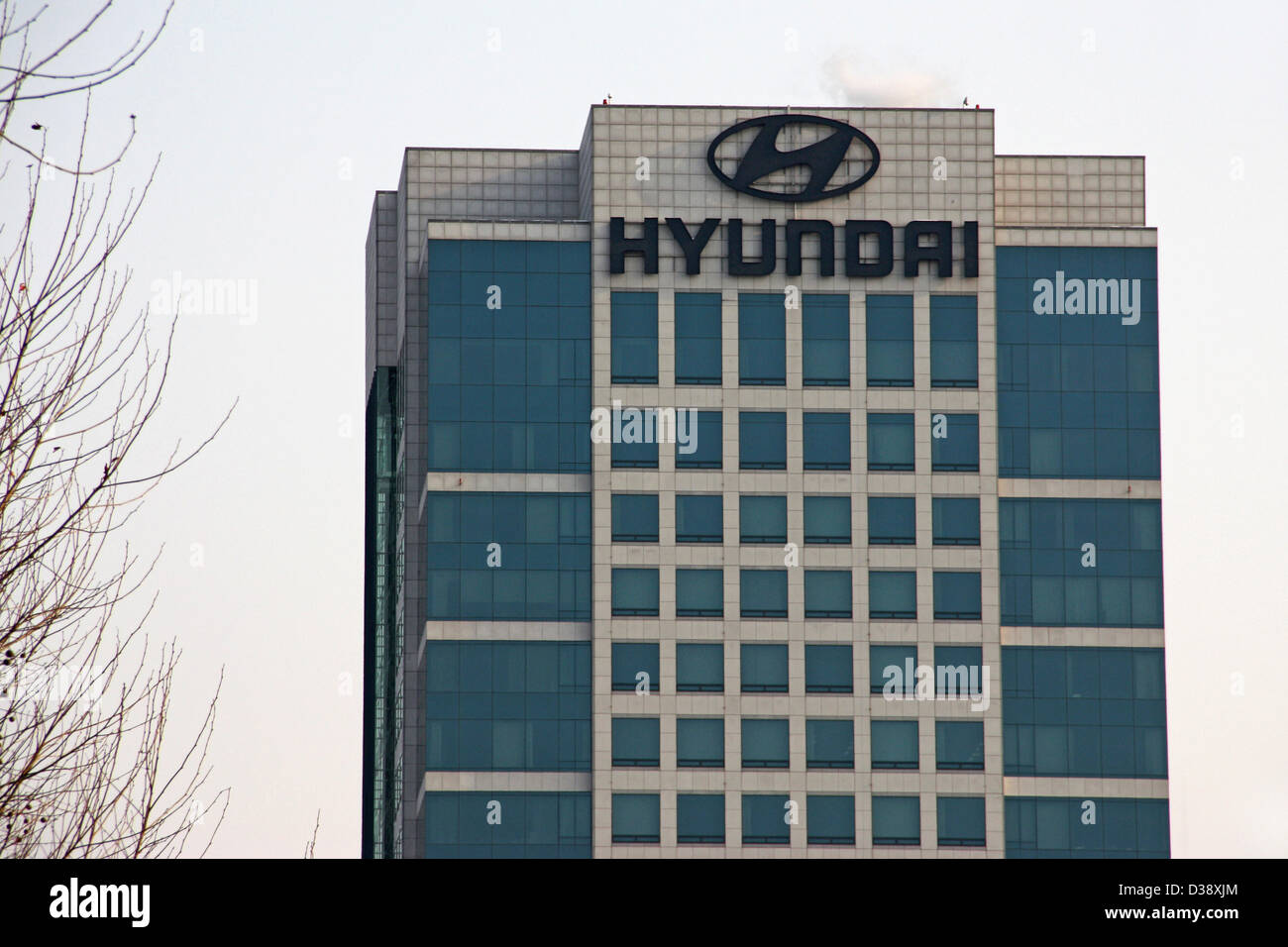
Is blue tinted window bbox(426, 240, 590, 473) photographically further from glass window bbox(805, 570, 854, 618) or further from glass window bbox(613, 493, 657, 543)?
glass window bbox(805, 570, 854, 618)

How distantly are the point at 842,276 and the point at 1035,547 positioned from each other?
52.3 feet

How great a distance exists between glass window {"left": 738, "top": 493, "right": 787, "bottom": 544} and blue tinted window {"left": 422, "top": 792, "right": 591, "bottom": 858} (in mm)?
14396

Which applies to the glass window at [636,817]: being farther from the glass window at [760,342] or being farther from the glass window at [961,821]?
the glass window at [760,342]

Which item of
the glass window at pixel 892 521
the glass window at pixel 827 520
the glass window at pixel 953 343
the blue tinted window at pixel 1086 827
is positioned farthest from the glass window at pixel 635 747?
the glass window at pixel 953 343

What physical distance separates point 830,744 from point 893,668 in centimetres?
467

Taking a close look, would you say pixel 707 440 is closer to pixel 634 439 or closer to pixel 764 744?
pixel 634 439

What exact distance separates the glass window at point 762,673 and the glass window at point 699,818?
5512 millimetres

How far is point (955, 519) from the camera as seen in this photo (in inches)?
4178

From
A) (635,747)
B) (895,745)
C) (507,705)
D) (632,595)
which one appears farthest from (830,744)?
(507,705)

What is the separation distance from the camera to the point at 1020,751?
4099 inches

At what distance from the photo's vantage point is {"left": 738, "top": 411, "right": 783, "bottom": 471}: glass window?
106 m

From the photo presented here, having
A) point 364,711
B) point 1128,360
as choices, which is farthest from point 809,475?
point 364,711

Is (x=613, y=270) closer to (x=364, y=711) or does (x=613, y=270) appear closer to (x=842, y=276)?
(x=842, y=276)

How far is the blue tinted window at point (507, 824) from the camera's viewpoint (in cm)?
10062
